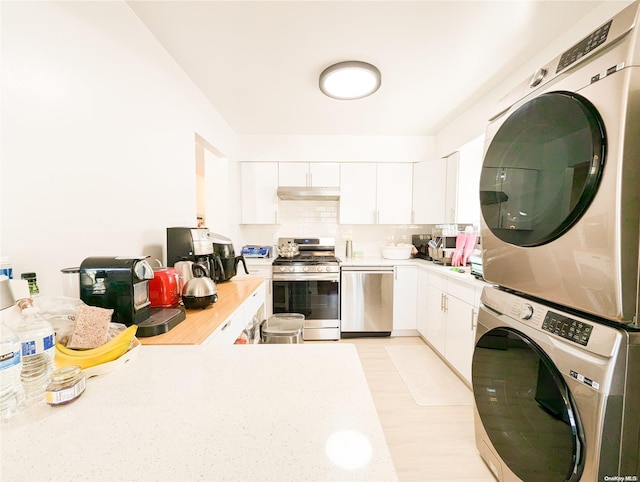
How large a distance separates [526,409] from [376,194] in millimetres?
2619

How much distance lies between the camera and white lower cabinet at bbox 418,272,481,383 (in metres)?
1.97

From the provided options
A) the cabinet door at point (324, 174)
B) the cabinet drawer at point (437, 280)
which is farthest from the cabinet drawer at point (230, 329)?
the cabinet door at point (324, 174)

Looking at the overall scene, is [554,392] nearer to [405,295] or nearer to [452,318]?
[452,318]

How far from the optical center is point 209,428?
18.9 inches

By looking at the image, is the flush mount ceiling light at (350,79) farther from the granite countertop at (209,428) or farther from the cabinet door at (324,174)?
the granite countertop at (209,428)

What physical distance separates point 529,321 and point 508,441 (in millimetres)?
566

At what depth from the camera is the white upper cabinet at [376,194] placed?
3252 millimetres

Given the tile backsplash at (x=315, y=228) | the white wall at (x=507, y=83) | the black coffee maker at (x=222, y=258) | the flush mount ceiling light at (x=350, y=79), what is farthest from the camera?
the tile backsplash at (x=315, y=228)

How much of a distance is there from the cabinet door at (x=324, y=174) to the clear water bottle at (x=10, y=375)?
2913 millimetres

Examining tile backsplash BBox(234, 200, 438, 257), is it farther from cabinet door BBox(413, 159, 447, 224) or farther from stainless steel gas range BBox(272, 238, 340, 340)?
stainless steel gas range BBox(272, 238, 340, 340)

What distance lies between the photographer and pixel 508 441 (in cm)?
108

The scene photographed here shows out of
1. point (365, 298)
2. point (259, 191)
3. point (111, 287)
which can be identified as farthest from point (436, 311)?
point (111, 287)

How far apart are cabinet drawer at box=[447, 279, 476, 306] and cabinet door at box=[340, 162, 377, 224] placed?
131cm

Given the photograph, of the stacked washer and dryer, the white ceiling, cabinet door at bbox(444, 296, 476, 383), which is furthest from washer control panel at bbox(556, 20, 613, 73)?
cabinet door at bbox(444, 296, 476, 383)
